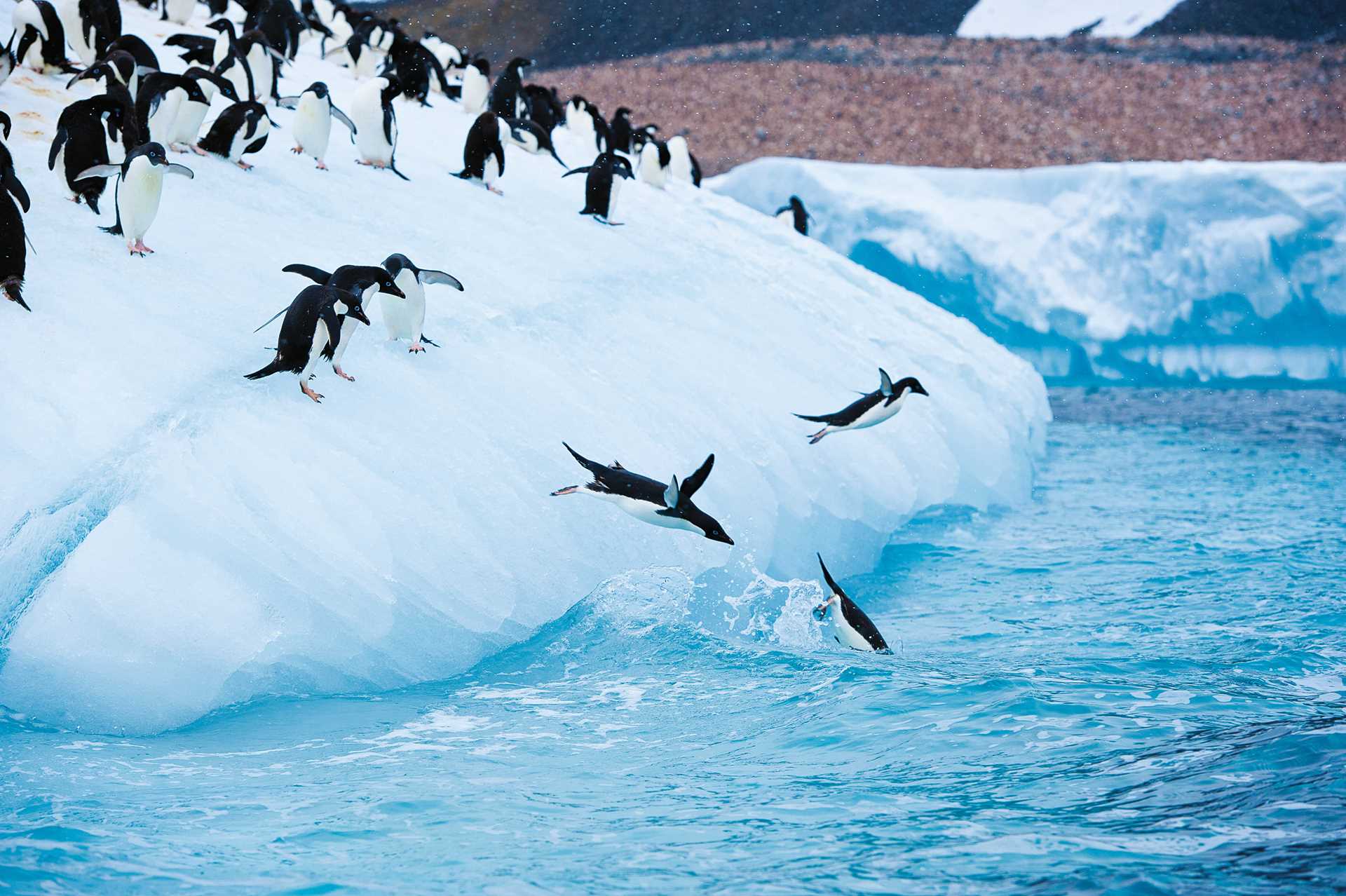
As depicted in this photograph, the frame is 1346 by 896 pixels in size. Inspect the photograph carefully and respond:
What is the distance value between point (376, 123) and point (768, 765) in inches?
197

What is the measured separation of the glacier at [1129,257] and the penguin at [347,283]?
10.4 meters

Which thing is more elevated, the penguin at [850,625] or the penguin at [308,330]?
the penguin at [308,330]

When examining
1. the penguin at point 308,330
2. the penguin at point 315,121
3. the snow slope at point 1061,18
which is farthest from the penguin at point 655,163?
the snow slope at point 1061,18

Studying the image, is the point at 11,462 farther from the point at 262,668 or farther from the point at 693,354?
the point at 693,354

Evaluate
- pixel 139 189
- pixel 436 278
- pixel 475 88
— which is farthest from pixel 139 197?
pixel 475 88

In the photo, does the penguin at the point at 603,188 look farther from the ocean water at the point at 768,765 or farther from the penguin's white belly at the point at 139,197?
the ocean water at the point at 768,765

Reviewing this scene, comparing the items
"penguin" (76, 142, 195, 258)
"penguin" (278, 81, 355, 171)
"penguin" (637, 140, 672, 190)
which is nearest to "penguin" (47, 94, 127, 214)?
"penguin" (76, 142, 195, 258)

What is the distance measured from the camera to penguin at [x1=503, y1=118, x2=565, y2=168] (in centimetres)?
971

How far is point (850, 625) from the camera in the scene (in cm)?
475

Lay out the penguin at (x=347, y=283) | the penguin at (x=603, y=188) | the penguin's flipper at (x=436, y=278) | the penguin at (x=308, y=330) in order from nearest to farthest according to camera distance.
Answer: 1. the penguin at (x=308, y=330)
2. the penguin at (x=347, y=283)
3. the penguin's flipper at (x=436, y=278)
4. the penguin at (x=603, y=188)

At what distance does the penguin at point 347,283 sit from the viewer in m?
4.70

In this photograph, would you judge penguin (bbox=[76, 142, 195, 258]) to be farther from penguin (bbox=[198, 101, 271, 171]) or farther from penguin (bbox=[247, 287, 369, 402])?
penguin (bbox=[198, 101, 271, 171])

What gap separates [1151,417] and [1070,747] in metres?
8.92

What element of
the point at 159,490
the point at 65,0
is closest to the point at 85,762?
the point at 159,490
